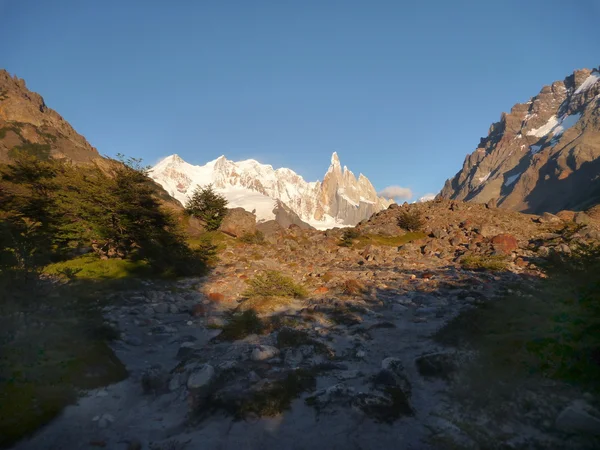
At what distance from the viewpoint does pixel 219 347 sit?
7.90m

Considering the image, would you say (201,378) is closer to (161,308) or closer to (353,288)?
(161,308)

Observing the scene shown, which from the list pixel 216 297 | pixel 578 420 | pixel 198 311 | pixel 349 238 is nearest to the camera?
pixel 578 420

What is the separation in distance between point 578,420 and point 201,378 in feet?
17.9

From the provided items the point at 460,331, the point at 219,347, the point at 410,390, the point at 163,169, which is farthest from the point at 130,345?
the point at 163,169

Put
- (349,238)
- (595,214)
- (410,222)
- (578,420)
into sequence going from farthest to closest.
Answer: (410,222)
(595,214)
(349,238)
(578,420)

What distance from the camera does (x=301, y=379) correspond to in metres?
5.98

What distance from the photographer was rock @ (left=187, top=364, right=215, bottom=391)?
5.77m

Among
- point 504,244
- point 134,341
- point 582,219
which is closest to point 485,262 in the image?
point 504,244

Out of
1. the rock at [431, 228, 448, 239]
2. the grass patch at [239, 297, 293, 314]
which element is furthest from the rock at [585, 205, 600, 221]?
the grass patch at [239, 297, 293, 314]

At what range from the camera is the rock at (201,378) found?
577 centimetres

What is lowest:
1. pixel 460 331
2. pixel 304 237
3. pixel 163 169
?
pixel 460 331

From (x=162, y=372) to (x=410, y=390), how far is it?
4596 mm

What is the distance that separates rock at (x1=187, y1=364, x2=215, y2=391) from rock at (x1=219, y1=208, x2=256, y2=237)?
2533 centimetres

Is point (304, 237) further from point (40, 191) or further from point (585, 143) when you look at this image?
point (585, 143)
